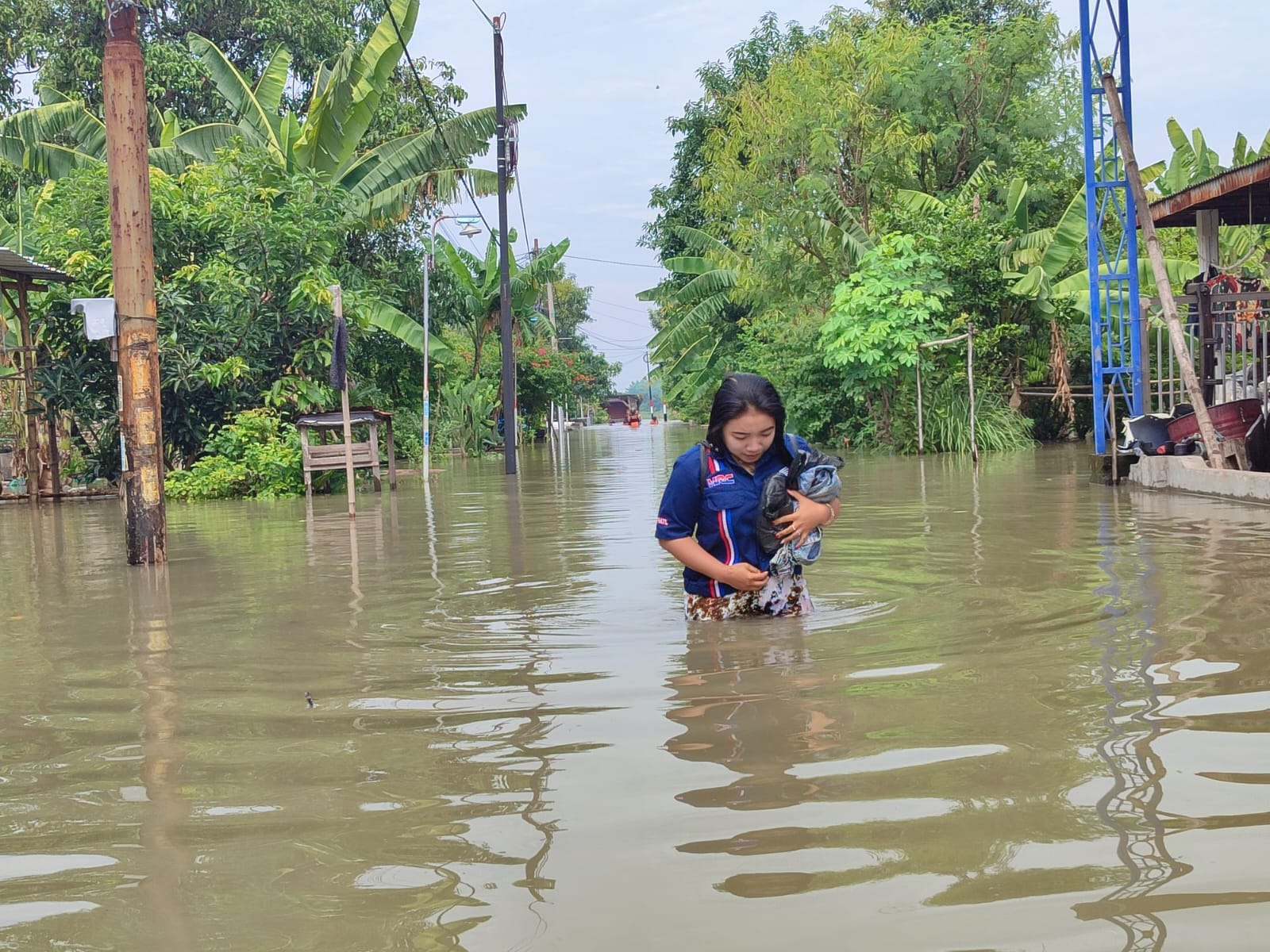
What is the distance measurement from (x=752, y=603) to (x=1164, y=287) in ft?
30.8

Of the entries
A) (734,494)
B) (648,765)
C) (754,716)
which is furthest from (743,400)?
(648,765)

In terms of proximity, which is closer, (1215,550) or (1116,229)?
(1215,550)

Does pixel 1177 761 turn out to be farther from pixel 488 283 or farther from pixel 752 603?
pixel 488 283

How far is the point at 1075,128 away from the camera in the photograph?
33031 millimetres

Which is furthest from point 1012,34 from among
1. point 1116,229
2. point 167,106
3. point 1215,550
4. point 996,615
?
point 996,615

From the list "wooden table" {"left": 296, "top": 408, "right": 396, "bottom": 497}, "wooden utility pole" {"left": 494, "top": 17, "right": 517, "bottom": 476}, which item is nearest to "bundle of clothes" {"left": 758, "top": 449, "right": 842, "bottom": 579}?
"wooden table" {"left": 296, "top": 408, "right": 396, "bottom": 497}

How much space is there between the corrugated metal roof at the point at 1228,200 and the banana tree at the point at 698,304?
650 inches

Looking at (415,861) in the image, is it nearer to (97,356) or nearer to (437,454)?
(97,356)

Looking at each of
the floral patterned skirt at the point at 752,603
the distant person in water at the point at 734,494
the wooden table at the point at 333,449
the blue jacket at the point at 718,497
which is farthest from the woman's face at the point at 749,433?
the wooden table at the point at 333,449

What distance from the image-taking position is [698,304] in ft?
134

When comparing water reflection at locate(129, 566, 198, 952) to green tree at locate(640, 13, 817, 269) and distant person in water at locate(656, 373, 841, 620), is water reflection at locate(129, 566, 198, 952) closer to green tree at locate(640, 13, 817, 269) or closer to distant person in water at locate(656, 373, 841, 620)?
distant person in water at locate(656, 373, 841, 620)

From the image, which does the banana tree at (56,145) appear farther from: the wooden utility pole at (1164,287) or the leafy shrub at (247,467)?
the wooden utility pole at (1164,287)

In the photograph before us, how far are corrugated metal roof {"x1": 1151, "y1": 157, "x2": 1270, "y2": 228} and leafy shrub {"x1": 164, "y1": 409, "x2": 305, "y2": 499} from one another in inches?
522

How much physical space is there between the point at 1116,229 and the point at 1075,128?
16.0ft
